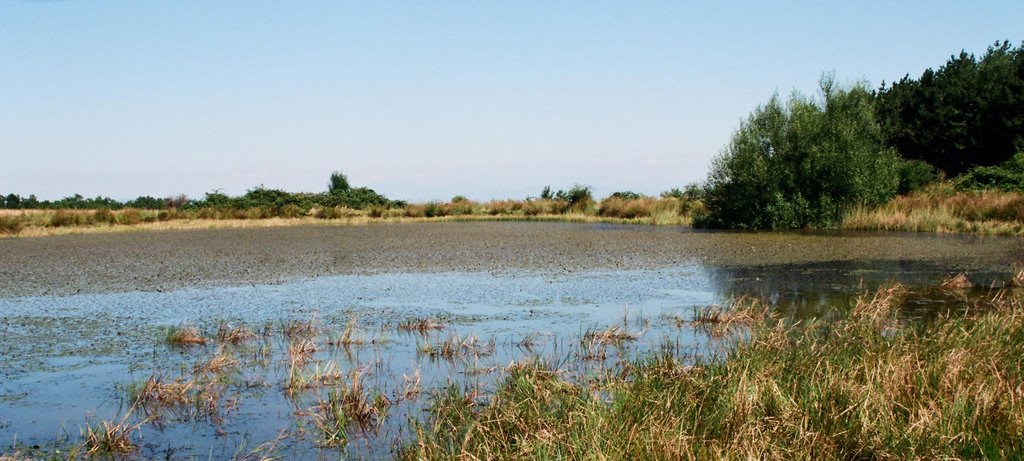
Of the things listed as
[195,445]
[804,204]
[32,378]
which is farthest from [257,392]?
[804,204]

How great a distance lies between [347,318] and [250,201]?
1578 inches

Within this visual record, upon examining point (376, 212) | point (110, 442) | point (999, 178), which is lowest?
point (110, 442)

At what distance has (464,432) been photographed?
541 centimetres

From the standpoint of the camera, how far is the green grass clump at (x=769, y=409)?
461 cm

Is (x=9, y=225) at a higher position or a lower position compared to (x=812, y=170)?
lower

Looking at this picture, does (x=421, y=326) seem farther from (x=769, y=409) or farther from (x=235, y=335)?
(x=769, y=409)

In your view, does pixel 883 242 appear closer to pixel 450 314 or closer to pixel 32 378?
pixel 450 314

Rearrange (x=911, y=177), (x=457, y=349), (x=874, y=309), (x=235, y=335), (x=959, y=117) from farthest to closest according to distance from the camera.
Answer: (x=959, y=117), (x=911, y=177), (x=874, y=309), (x=235, y=335), (x=457, y=349)

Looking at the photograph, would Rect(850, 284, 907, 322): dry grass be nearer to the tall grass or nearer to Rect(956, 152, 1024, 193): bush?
the tall grass

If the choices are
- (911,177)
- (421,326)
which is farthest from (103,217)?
(911,177)

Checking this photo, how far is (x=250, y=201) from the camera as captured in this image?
160 ft

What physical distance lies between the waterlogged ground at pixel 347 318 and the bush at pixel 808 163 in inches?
288

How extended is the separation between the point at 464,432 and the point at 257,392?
2.44m

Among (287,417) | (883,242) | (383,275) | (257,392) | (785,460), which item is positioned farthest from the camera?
(883,242)
